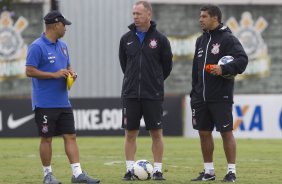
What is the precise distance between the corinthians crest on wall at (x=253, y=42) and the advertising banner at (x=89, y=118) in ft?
31.4

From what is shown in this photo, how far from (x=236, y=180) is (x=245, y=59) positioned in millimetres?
1575

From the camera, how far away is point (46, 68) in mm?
11750

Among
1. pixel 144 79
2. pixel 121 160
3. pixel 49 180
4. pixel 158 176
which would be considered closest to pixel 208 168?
pixel 158 176

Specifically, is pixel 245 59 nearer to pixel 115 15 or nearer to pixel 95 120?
pixel 95 120

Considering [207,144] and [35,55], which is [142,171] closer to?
[207,144]

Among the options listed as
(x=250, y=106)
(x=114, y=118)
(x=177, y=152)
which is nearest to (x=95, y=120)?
(x=114, y=118)

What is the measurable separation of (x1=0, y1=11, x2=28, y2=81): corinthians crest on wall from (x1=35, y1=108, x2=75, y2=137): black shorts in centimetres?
2087

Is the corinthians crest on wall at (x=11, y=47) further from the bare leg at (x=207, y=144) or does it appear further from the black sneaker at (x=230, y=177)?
the black sneaker at (x=230, y=177)

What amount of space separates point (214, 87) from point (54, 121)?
83.5 inches

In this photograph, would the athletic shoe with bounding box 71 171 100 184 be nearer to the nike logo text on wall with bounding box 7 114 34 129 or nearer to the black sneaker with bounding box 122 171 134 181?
the black sneaker with bounding box 122 171 134 181

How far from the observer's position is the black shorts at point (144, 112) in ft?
41.1

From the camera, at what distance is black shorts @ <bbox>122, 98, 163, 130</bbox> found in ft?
41.1

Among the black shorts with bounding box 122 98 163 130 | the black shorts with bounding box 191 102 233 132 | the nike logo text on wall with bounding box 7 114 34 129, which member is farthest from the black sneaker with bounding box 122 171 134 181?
the nike logo text on wall with bounding box 7 114 34 129

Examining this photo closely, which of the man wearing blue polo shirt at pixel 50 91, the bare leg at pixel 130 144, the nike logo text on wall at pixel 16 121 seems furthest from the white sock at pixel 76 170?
the nike logo text on wall at pixel 16 121
